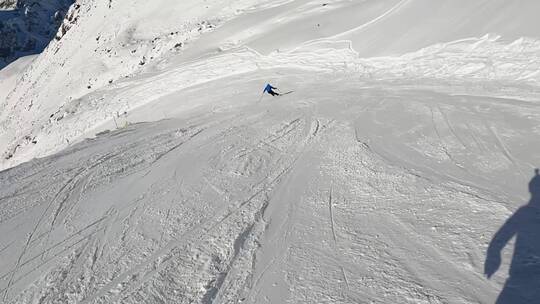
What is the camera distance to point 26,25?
112 metres

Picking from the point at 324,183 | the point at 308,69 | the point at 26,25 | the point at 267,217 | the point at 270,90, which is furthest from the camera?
the point at 26,25

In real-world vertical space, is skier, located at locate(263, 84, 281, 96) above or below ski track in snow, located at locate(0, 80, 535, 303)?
above

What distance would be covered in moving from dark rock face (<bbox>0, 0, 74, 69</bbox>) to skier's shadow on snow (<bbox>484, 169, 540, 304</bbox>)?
377ft

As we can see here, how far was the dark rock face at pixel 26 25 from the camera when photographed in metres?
104

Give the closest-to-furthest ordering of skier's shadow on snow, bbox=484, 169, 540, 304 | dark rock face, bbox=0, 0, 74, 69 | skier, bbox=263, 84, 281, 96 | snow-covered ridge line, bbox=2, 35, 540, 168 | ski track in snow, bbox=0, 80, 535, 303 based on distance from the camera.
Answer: skier's shadow on snow, bbox=484, 169, 540, 304, ski track in snow, bbox=0, 80, 535, 303, snow-covered ridge line, bbox=2, 35, 540, 168, skier, bbox=263, 84, 281, 96, dark rock face, bbox=0, 0, 74, 69

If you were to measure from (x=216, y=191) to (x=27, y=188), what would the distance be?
17.4ft

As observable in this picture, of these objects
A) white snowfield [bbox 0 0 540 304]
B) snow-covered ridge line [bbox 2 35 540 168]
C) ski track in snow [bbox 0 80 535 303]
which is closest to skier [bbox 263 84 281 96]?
white snowfield [bbox 0 0 540 304]

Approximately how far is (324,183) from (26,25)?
422 ft

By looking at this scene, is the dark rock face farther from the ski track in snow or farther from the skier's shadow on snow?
the skier's shadow on snow

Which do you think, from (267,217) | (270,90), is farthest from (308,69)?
(267,217)

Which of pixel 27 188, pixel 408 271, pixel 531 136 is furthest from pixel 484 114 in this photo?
pixel 27 188

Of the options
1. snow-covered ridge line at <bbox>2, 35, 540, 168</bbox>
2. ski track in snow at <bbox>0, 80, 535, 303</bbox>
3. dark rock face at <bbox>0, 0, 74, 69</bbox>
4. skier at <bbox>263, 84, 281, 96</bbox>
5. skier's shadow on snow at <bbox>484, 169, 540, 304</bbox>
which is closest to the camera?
skier's shadow on snow at <bbox>484, 169, 540, 304</bbox>

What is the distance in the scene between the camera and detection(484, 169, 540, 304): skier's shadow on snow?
498 centimetres

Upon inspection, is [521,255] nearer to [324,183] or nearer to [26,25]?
[324,183]
